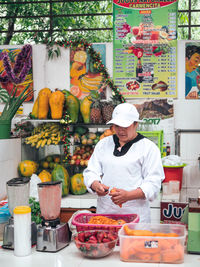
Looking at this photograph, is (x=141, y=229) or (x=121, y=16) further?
(x=121, y=16)

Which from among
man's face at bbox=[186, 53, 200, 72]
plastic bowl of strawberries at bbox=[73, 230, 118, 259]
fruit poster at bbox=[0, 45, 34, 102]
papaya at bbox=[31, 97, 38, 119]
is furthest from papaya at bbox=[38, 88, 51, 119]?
plastic bowl of strawberries at bbox=[73, 230, 118, 259]

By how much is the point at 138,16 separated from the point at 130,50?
499 mm

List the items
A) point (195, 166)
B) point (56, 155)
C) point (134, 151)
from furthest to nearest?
point (56, 155)
point (195, 166)
point (134, 151)

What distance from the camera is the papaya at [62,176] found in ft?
15.3

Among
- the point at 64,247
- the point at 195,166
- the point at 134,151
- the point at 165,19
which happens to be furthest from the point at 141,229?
the point at 165,19

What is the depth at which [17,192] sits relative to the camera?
2303 millimetres

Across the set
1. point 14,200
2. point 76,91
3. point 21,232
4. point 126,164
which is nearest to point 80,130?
point 76,91

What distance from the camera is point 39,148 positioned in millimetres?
5070

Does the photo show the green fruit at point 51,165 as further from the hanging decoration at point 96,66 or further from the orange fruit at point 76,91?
the orange fruit at point 76,91

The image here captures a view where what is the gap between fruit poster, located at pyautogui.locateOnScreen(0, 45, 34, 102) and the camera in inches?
202

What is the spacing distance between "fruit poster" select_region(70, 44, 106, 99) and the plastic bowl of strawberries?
3.23 meters

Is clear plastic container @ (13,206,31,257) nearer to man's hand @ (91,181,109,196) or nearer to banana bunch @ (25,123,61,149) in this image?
man's hand @ (91,181,109,196)

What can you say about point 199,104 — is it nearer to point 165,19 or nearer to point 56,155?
point 165,19

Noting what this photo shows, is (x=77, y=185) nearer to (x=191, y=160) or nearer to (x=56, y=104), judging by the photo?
(x=56, y=104)
